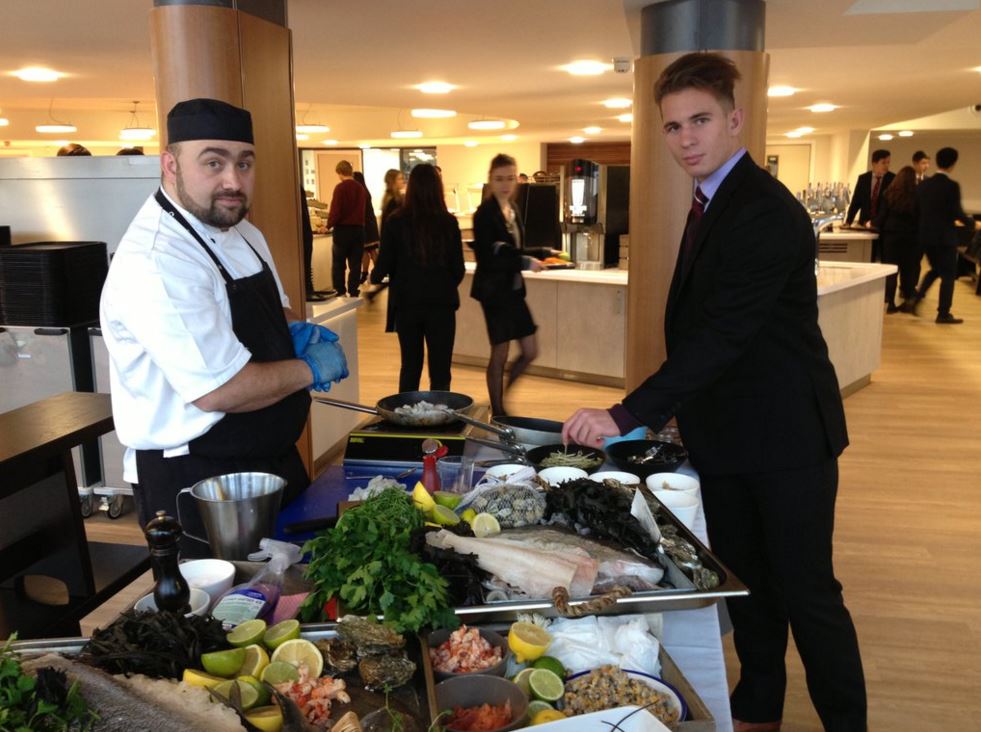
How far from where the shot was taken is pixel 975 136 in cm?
1775

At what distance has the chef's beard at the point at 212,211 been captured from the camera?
1.94 metres

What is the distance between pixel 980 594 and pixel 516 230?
118 inches

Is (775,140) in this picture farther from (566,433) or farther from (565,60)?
(566,433)

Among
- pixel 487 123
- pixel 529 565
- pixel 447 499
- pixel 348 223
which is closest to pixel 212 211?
pixel 447 499

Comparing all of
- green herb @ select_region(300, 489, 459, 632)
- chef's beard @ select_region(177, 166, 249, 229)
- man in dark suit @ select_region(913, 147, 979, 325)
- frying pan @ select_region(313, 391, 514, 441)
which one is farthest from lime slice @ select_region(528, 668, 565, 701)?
man in dark suit @ select_region(913, 147, 979, 325)

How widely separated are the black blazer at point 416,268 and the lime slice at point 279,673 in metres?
3.80

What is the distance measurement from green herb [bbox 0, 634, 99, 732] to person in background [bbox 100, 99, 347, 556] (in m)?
0.86

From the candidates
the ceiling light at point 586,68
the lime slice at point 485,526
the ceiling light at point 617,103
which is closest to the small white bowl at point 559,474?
the lime slice at point 485,526

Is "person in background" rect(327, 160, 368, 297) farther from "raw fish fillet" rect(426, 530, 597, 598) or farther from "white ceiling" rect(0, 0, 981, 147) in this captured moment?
"raw fish fillet" rect(426, 530, 597, 598)

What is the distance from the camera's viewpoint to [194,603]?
1402mm

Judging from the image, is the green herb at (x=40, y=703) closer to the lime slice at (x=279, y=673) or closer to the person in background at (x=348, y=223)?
the lime slice at (x=279, y=673)

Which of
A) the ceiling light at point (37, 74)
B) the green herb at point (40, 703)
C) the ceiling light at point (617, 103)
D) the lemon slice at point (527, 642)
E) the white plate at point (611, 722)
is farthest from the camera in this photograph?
the ceiling light at point (617, 103)

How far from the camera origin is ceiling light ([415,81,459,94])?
277 inches

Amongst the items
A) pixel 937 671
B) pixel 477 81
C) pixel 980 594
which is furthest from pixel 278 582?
pixel 477 81
